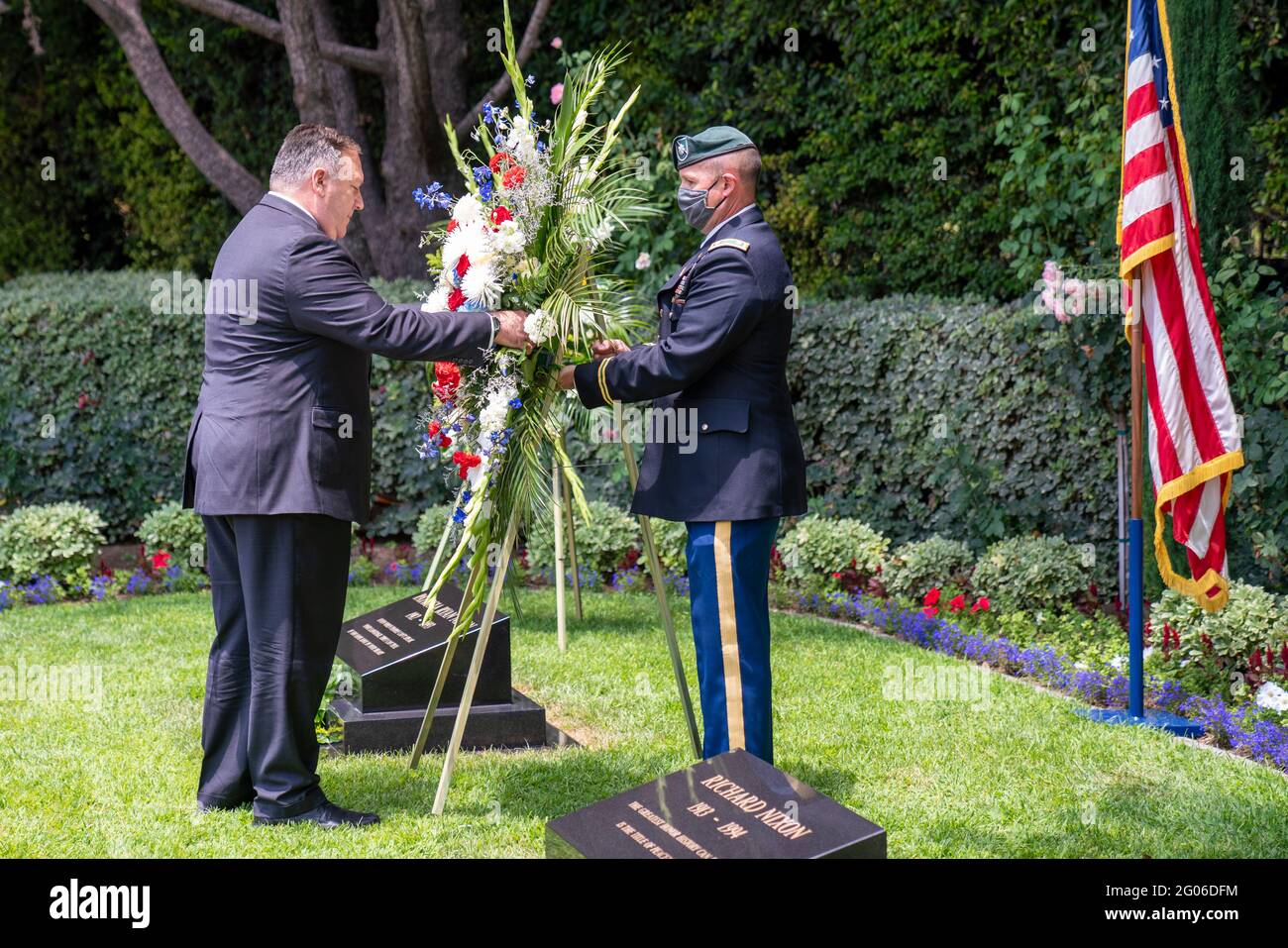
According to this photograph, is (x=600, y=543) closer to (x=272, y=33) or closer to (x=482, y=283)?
(x=482, y=283)

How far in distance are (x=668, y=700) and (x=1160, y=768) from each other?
208 cm

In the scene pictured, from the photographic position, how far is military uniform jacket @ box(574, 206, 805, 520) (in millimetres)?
4379

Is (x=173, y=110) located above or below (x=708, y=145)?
above

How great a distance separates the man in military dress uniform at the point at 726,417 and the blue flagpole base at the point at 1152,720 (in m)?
1.97

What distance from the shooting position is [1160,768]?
17.0 feet

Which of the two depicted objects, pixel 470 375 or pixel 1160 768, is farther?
pixel 1160 768

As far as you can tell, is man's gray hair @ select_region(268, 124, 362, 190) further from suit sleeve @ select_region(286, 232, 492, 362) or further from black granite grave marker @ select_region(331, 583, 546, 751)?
black granite grave marker @ select_region(331, 583, 546, 751)

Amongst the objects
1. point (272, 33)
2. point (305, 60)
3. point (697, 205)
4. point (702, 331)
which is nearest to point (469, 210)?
point (697, 205)

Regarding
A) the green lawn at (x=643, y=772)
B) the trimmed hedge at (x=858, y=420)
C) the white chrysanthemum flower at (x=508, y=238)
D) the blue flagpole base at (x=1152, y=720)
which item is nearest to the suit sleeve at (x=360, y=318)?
the white chrysanthemum flower at (x=508, y=238)

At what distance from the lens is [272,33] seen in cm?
1106

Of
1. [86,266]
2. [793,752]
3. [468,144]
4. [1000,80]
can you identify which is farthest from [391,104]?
[793,752]

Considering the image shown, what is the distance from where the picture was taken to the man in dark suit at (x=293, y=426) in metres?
4.41

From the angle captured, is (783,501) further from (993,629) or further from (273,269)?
(993,629)

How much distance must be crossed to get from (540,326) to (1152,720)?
3.18 meters
